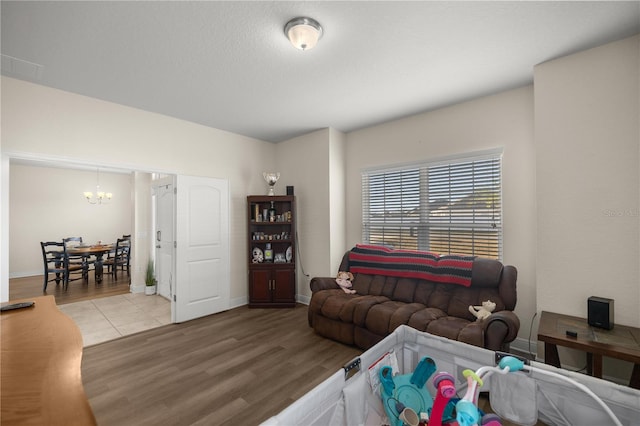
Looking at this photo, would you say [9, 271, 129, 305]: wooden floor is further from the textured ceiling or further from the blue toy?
the blue toy

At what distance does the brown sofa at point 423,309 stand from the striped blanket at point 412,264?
74 millimetres

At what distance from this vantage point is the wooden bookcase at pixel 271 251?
4438mm

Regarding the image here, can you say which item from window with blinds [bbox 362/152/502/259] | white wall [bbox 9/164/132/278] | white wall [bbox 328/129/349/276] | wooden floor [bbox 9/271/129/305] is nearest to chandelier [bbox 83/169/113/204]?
white wall [bbox 9/164/132/278]

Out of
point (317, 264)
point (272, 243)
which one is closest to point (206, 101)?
point (272, 243)

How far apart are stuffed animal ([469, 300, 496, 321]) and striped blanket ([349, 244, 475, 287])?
25 cm

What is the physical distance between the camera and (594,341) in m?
1.85

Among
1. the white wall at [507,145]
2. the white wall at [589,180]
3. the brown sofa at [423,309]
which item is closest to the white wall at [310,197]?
the brown sofa at [423,309]

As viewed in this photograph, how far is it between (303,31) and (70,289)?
662 centimetres

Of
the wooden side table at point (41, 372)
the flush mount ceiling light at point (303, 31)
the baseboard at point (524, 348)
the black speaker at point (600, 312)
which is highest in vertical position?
the flush mount ceiling light at point (303, 31)

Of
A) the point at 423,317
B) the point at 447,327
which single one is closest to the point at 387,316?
the point at 423,317

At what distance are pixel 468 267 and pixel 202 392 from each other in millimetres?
2747

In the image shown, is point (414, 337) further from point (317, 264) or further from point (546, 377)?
point (317, 264)

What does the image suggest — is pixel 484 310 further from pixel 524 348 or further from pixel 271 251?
pixel 271 251

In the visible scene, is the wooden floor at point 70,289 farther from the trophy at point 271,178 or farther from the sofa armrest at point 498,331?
the sofa armrest at point 498,331
